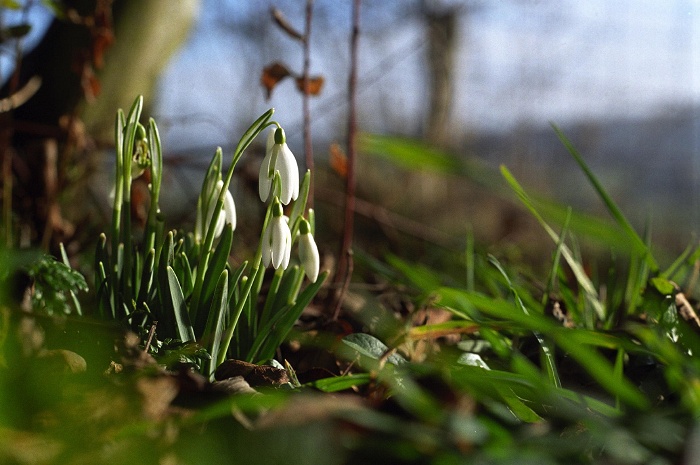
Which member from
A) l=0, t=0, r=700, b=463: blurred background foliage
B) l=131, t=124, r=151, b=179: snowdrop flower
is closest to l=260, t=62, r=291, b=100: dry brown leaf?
l=0, t=0, r=700, b=463: blurred background foliage

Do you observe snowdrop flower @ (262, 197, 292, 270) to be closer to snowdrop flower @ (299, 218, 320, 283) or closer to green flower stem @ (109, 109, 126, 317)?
snowdrop flower @ (299, 218, 320, 283)

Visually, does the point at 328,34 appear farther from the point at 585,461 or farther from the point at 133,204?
the point at 585,461

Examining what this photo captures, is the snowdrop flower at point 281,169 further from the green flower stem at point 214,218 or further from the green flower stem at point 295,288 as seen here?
the green flower stem at point 295,288

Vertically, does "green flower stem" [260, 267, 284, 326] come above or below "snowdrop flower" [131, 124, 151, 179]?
below

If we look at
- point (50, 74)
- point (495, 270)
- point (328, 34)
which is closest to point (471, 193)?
point (328, 34)

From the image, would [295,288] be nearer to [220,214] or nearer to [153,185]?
[220,214]

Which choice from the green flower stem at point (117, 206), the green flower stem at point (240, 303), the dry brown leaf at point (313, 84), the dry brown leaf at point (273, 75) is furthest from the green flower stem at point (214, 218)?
the dry brown leaf at point (313, 84)

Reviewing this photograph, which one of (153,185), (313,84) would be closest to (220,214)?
(153,185)

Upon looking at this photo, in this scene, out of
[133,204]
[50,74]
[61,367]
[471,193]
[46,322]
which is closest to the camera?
[61,367]
